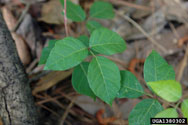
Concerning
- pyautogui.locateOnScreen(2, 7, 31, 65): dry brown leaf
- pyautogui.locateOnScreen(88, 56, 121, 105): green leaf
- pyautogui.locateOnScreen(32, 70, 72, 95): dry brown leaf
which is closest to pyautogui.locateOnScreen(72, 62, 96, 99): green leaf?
pyautogui.locateOnScreen(88, 56, 121, 105): green leaf

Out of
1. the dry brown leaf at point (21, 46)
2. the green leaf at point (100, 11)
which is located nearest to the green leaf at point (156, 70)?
the green leaf at point (100, 11)

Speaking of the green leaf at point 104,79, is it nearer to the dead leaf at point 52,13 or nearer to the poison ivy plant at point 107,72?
the poison ivy plant at point 107,72

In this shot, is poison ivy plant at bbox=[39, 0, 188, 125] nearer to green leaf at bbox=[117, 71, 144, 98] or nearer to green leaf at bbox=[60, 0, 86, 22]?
green leaf at bbox=[117, 71, 144, 98]

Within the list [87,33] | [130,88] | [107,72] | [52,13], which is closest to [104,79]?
[107,72]

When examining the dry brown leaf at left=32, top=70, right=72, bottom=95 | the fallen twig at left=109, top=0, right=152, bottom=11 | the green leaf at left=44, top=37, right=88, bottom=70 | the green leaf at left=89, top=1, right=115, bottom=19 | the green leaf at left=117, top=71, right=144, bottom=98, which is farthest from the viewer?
the fallen twig at left=109, top=0, right=152, bottom=11

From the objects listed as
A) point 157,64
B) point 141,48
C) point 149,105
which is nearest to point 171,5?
point 141,48

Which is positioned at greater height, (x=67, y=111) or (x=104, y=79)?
(x=104, y=79)

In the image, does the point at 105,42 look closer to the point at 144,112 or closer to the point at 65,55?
the point at 65,55
